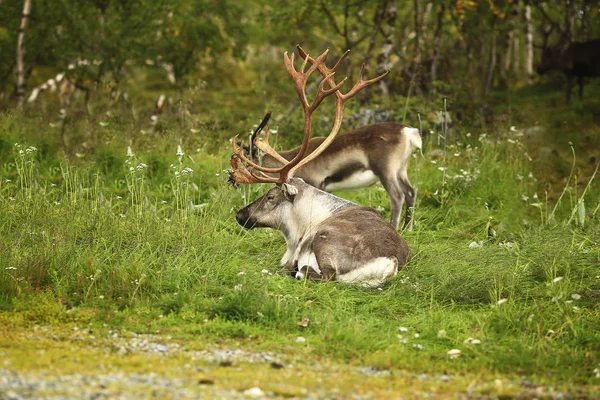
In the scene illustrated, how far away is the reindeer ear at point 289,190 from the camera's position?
29.0 ft

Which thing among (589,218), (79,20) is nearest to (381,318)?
(589,218)

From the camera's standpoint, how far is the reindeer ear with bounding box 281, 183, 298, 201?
8828mm

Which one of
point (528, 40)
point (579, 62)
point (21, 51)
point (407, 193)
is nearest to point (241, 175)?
point (407, 193)

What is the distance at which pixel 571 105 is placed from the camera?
52.9ft

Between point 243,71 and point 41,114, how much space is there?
12451mm

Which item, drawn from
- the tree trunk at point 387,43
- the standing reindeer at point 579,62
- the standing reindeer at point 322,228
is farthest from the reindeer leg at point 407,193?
the standing reindeer at point 579,62

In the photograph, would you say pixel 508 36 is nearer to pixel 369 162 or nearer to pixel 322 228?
pixel 369 162

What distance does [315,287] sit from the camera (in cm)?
775

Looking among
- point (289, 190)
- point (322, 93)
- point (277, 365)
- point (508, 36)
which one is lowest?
point (277, 365)

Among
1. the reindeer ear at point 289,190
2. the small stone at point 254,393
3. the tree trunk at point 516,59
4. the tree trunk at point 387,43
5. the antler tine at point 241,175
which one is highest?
the tree trunk at point 387,43

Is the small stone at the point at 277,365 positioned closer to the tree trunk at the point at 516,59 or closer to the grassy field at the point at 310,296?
the grassy field at the point at 310,296

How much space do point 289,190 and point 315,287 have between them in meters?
1.35

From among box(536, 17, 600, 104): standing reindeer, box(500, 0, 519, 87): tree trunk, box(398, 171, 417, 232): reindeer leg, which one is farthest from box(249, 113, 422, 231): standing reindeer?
box(500, 0, 519, 87): tree trunk

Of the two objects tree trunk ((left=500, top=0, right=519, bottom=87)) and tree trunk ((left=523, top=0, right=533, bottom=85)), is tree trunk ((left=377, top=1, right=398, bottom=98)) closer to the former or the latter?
tree trunk ((left=500, top=0, right=519, bottom=87))
